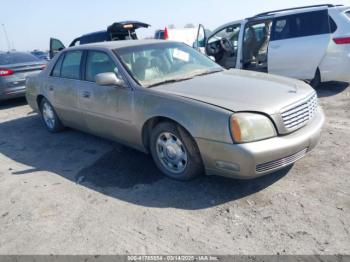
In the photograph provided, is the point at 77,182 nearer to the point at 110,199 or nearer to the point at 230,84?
the point at 110,199

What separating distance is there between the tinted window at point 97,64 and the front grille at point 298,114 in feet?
7.29

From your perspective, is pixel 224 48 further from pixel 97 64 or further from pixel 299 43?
pixel 97 64

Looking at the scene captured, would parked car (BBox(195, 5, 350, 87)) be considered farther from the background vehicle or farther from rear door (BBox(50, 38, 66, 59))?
the background vehicle

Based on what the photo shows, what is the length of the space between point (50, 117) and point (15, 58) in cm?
423

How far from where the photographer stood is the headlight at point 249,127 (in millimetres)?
3057

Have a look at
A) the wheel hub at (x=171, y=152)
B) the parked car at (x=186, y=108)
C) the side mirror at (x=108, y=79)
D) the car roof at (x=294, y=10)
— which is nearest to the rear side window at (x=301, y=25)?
the car roof at (x=294, y=10)

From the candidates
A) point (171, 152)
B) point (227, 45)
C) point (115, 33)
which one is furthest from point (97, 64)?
point (115, 33)

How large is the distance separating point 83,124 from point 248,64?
15.7ft

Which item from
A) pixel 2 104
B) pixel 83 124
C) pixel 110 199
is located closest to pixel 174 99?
pixel 110 199

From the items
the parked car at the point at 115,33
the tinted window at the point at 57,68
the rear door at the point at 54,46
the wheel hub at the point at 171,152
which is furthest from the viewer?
the rear door at the point at 54,46

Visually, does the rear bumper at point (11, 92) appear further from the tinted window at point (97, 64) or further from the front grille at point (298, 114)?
the front grille at point (298, 114)

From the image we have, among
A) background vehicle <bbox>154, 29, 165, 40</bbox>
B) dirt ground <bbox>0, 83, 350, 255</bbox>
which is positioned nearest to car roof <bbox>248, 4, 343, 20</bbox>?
dirt ground <bbox>0, 83, 350, 255</bbox>

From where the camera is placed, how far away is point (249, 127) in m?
3.06

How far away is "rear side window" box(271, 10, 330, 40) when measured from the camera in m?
6.77
